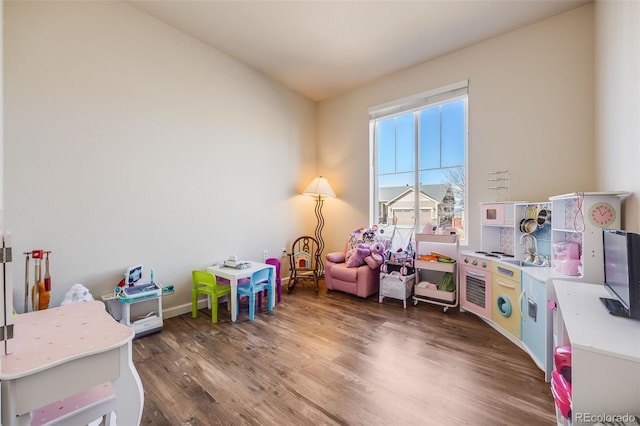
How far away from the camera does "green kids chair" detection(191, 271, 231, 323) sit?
2760 mm

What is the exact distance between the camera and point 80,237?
90.2 inches

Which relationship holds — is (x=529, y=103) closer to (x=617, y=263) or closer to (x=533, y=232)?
(x=533, y=232)

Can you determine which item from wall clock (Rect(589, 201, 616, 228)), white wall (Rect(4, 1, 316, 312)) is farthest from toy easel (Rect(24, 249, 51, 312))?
wall clock (Rect(589, 201, 616, 228))

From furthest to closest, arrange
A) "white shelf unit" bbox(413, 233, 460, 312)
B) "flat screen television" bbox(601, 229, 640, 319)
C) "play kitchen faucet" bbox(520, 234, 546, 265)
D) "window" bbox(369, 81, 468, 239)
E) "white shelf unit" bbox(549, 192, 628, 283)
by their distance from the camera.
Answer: "window" bbox(369, 81, 468, 239), "white shelf unit" bbox(413, 233, 460, 312), "play kitchen faucet" bbox(520, 234, 546, 265), "white shelf unit" bbox(549, 192, 628, 283), "flat screen television" bbox(601, 229, 640, 319)

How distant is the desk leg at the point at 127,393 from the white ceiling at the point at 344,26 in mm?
2980

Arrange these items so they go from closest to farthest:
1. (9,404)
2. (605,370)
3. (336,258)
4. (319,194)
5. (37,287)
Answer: (9,404)
(605,370)
(37,287)
(336,258)
(319,194)

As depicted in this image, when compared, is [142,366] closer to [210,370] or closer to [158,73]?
[210,370]

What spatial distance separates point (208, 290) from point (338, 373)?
1.64 meters

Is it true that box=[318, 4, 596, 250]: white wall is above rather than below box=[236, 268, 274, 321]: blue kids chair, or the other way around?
above

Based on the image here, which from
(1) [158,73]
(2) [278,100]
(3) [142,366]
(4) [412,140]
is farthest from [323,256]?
(1) [158,73]

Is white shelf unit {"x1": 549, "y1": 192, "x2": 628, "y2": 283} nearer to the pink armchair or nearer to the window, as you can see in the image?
the window

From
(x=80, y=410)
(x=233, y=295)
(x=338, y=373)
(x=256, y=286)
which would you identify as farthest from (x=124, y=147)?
(x=338, y=373)

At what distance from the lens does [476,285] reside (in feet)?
→ 9.18

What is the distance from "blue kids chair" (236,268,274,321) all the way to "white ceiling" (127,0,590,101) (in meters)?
2.69
